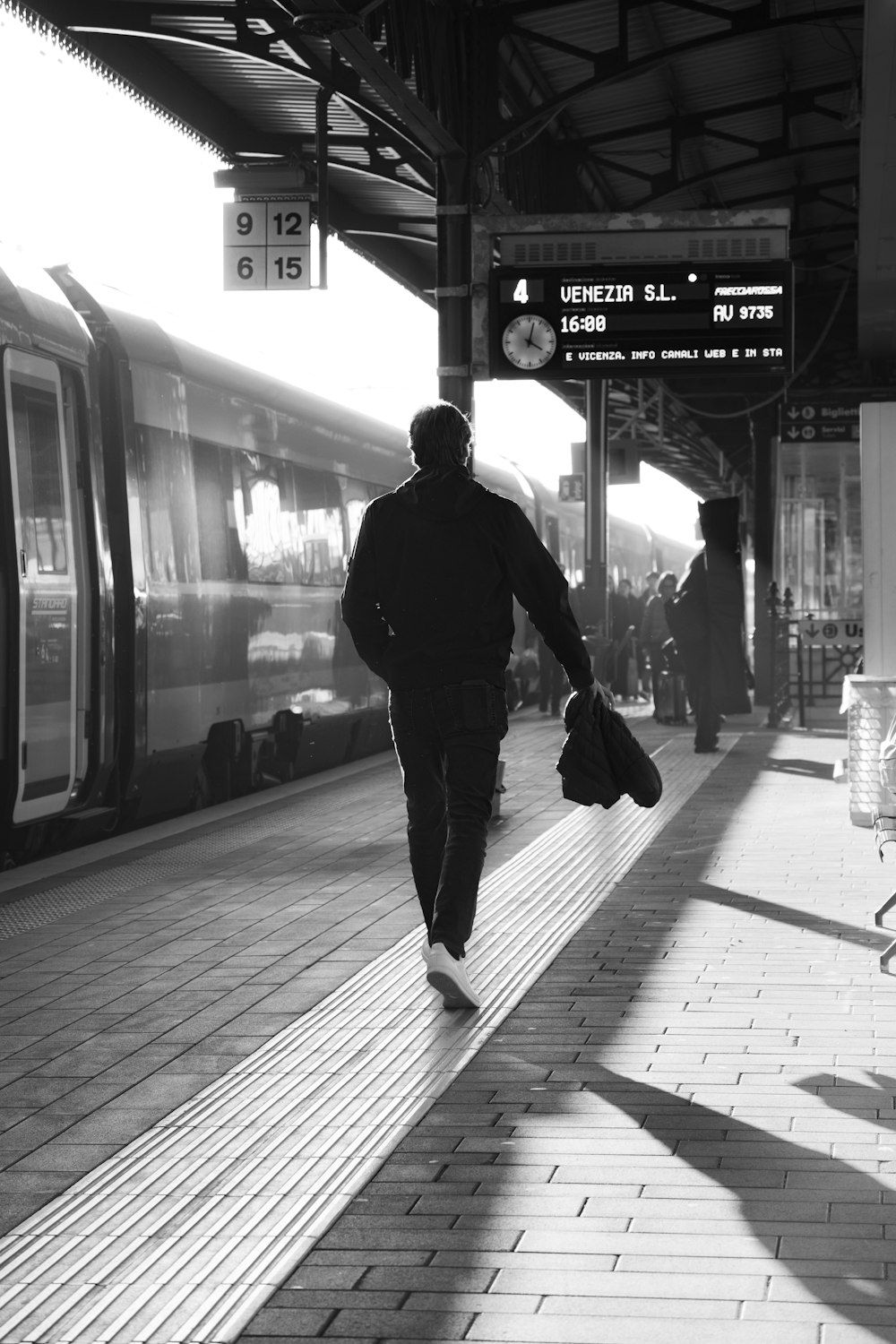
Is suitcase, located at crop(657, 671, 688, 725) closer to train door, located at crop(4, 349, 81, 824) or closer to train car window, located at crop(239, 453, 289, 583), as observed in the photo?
train car window, located at crop(239, 453, 289, 583)

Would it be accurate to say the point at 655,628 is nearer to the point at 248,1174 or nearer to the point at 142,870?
the point at 142,870

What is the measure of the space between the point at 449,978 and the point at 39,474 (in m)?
4.40

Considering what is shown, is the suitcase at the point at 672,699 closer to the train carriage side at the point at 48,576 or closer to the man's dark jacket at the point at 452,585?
the train carriage side at the point at 48,576

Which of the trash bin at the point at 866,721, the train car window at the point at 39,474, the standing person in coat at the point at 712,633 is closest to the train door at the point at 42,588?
the train car window at the point at 39,474

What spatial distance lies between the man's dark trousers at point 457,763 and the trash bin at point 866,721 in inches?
197

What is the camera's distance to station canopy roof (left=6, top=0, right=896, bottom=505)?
979 cm

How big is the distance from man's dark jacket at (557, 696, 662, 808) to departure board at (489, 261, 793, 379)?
539cm

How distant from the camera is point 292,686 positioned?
13.6 metres

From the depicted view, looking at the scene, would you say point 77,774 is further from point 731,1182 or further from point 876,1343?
point 876,1343

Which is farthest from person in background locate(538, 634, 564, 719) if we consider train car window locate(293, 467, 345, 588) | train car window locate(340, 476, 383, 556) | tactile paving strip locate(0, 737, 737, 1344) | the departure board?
tactile paving strip locate(0, 737, 737, 1344)

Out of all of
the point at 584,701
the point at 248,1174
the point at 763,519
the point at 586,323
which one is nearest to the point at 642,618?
the point at 763,519

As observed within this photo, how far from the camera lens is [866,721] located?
1056cm

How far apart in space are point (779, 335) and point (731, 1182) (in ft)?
26.0

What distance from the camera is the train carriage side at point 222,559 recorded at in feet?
33.7
